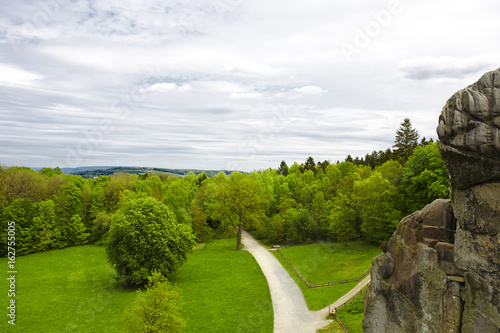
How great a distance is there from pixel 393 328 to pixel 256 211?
1405 inches

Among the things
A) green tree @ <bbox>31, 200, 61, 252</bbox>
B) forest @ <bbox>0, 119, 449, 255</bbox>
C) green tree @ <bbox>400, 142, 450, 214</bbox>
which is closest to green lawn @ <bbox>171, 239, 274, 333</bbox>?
forest @ <bbox>0, 119, 449, 255</bbox>

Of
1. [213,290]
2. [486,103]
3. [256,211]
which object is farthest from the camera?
[256,211]

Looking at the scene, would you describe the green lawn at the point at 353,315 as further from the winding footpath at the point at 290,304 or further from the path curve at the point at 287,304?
the path curve at the point at 287,304

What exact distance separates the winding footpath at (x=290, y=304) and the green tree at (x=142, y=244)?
10.7m

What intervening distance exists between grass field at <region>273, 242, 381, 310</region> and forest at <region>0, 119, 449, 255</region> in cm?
216

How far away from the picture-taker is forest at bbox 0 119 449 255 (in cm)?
3759

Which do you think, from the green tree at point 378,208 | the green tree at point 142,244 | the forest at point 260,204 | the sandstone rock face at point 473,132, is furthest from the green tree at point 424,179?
the green tree at point 142,244

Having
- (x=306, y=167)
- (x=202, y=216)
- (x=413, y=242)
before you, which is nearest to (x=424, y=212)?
(x=413, y=242)

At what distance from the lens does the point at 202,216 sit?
180 feet

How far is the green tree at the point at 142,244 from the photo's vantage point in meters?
32.9

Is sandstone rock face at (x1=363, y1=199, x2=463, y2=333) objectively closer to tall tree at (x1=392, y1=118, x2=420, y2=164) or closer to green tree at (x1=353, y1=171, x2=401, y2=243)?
green tree at (x1=353, y1=171, x2=401, y2=243)

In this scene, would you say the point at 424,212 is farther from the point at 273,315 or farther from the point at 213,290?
the point at 213,290

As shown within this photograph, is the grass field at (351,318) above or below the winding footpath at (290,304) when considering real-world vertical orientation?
above

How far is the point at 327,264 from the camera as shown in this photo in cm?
3738
